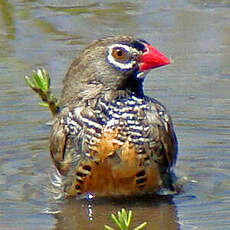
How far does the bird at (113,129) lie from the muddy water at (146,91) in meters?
0.17

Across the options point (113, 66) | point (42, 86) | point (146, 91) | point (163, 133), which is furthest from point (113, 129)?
point (146, 91)

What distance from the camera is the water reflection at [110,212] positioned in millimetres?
6887

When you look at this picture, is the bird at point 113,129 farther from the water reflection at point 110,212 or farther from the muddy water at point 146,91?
the muddy water at point 146,91

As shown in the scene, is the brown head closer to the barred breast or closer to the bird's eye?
the bird's eye

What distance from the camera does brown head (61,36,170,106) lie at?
7.23 meters

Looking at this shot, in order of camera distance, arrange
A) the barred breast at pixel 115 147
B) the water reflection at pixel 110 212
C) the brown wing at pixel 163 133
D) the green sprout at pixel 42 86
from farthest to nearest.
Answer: the green sprout at pixel 42 86
the brown wing at pixel 163 133
the barred breast at pixel 115 147
the water reflection at pixel 110 212

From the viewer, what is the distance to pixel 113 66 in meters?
7.25

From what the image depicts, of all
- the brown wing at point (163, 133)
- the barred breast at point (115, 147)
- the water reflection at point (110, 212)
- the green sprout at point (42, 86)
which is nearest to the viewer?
the water reflection at point (110, 212)

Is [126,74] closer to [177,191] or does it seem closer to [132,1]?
[177,191]

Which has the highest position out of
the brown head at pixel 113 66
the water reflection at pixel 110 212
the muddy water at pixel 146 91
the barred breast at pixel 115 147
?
the brown head at pixel 113 66

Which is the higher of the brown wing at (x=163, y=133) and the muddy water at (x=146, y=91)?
the brown wing at (x=163, y=133)

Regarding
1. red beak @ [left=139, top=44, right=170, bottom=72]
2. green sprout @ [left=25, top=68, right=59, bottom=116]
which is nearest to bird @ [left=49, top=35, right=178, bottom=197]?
red beak @ [left=139, top=44, right=170, bottom=72]

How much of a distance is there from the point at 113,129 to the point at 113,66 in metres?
0.44

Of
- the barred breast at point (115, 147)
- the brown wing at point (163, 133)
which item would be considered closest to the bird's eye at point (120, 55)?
the barred breast at point (115, 147)
